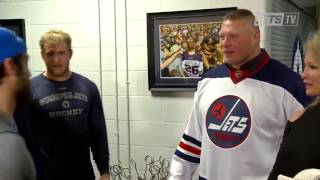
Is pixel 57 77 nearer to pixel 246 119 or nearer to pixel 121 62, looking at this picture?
pixel 121 62

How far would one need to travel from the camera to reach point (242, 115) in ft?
6.30

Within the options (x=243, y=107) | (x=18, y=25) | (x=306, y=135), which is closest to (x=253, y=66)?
(x=243, y=107)

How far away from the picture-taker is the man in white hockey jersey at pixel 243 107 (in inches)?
73.9

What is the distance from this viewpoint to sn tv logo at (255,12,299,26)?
2291mm

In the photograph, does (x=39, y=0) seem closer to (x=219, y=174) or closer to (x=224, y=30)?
(x=224, y=30)

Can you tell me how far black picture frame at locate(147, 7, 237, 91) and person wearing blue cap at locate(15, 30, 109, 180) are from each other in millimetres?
789

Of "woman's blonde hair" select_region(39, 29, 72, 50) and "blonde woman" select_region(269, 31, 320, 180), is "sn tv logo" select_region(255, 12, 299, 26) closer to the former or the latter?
"blonde woman" select_region(269, 31, 320, 180)

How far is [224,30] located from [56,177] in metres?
1.23

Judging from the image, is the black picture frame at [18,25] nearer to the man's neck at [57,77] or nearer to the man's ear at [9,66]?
the man's neck at [57,77]

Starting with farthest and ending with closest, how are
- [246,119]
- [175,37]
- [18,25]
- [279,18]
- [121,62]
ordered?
[18,25] → [121,62] → [175,37] → [279,18] → [246,119]

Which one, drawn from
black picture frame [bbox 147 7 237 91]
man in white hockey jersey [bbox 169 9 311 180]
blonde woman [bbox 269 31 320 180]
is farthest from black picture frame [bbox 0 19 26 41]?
blonde woman [bbox 269 31 320 180]

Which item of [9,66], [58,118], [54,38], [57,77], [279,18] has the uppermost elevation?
[279,18]

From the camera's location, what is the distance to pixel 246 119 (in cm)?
190

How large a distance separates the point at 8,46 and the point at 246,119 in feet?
3.82
